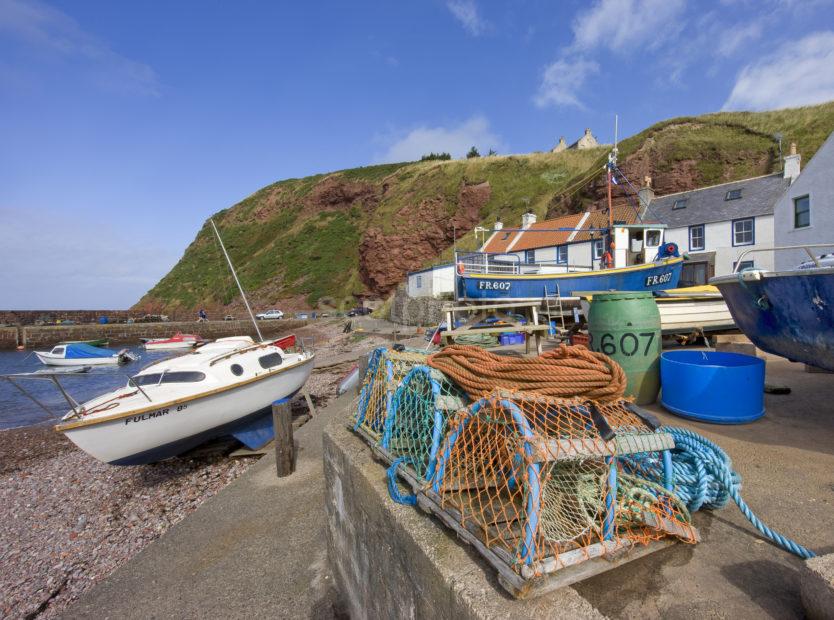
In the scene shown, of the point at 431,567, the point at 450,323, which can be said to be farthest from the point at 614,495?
the point at 450,323

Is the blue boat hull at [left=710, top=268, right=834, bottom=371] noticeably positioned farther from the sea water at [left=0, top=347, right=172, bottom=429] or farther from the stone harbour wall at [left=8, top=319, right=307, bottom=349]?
the stone harbour wall at [left=8, top=319, right=307, bottom=349]

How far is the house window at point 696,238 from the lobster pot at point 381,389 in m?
22.5

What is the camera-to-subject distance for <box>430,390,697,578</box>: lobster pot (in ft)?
5.91

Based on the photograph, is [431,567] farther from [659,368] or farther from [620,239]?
[620,239]

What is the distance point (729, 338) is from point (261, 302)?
48701 mm

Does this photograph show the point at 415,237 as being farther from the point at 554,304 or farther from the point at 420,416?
the point at 420,416

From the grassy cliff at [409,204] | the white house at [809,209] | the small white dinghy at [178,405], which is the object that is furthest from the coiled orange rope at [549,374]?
the grassy cliff at [409,204]

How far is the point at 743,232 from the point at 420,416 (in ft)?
75.8

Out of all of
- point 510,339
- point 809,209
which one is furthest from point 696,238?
point 510,339

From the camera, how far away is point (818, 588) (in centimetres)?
145

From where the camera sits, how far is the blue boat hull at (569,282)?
42.5ft

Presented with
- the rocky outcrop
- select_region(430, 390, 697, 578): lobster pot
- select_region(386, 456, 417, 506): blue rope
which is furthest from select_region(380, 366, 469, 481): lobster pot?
the rocky outcrop

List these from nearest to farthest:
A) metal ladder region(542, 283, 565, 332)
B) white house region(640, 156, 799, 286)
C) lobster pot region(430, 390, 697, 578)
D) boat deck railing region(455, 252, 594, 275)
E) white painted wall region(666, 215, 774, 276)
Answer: lobster pot region(430, 390, 697, 578)
metal ladder region(542, 283, 565, 332)
boat deck railing region(455, 252, 594, 275)
white painted wall region(666, 215, 774, 276)
white house region(640, 156, 799, 286)

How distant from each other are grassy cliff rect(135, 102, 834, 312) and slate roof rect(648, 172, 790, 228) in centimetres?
877
